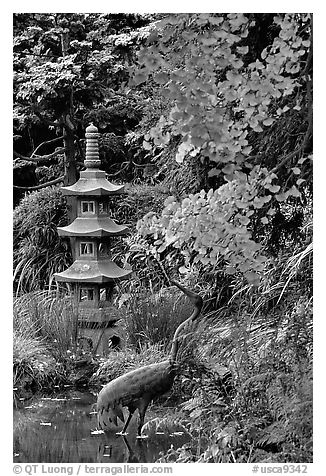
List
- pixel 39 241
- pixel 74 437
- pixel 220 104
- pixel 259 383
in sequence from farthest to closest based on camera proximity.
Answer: pixel 39 241
pixel 74 437
pixel 259 383
pixel 220 104

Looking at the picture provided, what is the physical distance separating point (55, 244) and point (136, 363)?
74.1 inches

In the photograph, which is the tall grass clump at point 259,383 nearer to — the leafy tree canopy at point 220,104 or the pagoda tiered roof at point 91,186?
the leafy tree canopy at point 220,104

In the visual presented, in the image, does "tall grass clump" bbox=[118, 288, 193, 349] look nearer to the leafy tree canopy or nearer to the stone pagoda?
the stone pagoda

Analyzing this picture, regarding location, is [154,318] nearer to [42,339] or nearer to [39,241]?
[42,339]

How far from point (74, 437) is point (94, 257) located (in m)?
1.42

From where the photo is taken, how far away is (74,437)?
4344 mm

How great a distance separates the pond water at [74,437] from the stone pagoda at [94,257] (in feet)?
2.02

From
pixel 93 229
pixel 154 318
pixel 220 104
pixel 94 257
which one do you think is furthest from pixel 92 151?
pixel 220 104

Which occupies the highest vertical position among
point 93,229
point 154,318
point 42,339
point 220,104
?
point 220,104

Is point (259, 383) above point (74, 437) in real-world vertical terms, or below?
above

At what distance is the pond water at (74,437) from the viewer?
4047 millimetres

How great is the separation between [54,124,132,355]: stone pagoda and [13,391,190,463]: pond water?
24.2 inches
